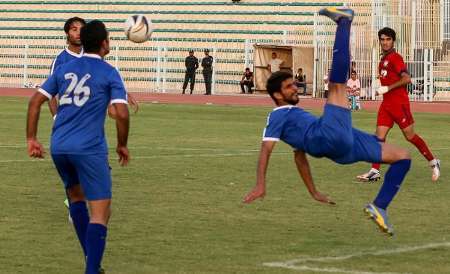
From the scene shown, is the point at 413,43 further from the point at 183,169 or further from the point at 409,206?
the point at 409,206

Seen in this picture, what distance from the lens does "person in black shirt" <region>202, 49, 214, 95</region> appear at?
49.0 m

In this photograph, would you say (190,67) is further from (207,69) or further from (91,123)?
(91,123)

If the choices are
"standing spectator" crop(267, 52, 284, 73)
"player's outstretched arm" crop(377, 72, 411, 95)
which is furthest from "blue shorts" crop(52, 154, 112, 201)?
"standing spectator" crop(267, 52, 284, 73)

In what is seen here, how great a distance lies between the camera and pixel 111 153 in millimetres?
21797

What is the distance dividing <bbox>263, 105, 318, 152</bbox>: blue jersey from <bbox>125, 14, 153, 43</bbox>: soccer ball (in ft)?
16.0

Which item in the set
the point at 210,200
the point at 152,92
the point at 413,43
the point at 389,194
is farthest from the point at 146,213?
the point at 152,92

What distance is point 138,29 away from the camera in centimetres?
1541

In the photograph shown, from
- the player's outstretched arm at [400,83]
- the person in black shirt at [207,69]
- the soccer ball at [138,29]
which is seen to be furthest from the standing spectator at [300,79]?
the soccer ball at [138,29]

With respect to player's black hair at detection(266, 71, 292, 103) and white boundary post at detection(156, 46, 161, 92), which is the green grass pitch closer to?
player's black hair at detection(266, 71, 292, 103)

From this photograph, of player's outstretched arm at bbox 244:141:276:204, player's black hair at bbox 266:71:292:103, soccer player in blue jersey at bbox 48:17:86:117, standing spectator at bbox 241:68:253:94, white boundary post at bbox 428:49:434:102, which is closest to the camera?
player's outstretched arm at bbox 244:141:276:204

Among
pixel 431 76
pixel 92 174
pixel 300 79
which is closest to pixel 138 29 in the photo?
pixel 92 174

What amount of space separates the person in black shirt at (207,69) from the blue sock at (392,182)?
37.6 metres

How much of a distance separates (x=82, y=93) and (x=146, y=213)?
4416 millimetres

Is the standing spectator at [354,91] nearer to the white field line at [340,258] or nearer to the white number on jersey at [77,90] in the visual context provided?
the white field line at [340,258]
